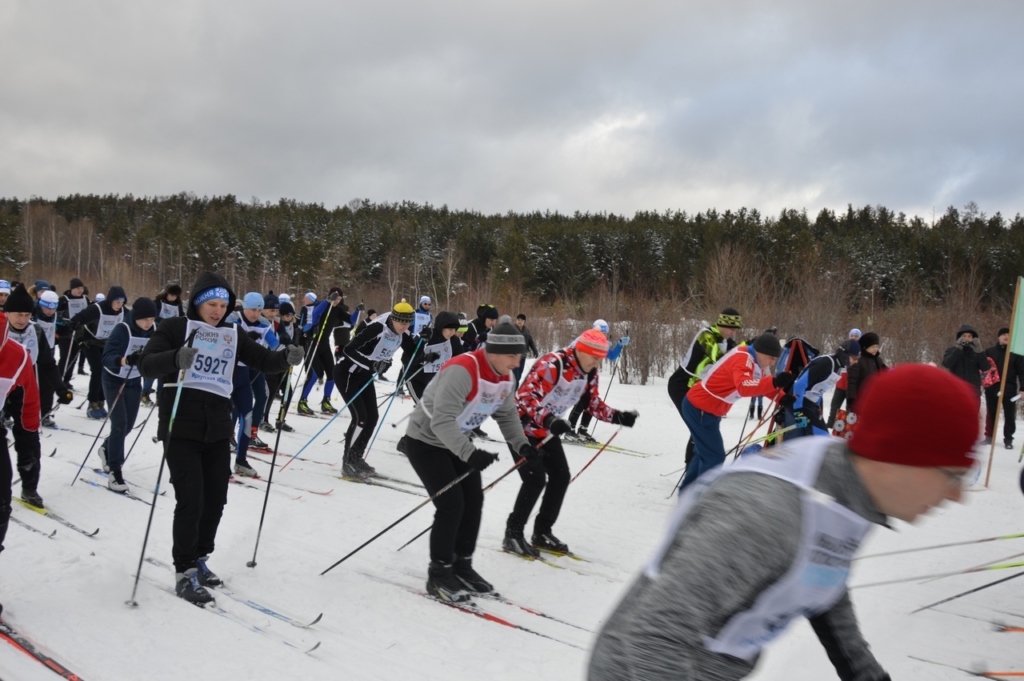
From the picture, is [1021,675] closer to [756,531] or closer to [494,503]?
[756,531]

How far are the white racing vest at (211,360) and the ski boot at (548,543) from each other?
2.56 m

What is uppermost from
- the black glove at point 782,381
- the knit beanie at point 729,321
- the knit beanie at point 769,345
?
the knit beanie at point 729,321

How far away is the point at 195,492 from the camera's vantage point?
398 cm

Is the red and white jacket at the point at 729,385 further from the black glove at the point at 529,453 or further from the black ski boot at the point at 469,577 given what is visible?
the black ski boot at the point at 469,577

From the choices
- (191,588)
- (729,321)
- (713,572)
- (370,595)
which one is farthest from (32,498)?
(729,321)

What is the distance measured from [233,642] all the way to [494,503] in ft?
10.3

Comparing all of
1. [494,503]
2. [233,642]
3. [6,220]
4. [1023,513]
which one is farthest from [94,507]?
[6,220]

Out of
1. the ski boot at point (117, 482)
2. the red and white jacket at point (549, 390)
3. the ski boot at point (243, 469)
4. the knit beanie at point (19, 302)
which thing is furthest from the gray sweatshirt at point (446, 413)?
the knit beanie at point (19, 302)

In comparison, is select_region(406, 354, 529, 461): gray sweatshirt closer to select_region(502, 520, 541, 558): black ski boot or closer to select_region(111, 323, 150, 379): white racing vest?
select_region(502, 520, 541, 558): black ski boot

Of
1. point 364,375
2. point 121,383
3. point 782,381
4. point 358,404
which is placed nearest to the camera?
point 782,381

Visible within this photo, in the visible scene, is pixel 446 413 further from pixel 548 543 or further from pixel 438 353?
pixel 438 353

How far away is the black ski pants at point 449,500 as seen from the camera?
4.12 m

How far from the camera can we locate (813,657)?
3.49 metres

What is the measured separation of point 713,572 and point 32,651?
3814 mm
